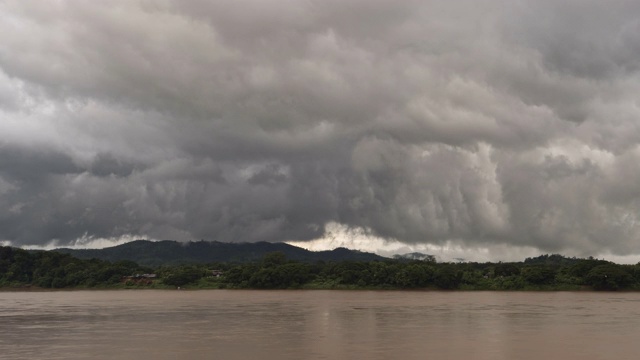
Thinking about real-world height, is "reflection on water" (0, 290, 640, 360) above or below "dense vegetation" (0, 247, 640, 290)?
below

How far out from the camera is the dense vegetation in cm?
12681

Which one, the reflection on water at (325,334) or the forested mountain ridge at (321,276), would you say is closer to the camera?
the reflection on water at (325,334)

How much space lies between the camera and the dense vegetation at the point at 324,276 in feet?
416

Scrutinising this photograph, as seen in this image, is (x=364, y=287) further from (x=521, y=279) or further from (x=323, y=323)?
(x=323, y=323)

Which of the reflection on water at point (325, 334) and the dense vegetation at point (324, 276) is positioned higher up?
the dense vegetation at point (324, 276)

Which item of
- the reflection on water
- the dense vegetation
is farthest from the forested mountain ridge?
the reflection on water

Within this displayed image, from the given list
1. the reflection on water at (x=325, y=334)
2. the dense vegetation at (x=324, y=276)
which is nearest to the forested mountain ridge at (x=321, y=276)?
the dense vegetation at (x=324, y=276)

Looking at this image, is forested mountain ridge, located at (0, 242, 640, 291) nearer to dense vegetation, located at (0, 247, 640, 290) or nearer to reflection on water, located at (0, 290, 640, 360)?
dense vegetation, located at (0, 247, 640, 290)

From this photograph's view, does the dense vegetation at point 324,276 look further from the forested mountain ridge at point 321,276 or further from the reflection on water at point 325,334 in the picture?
the reflection on water at point 325,334

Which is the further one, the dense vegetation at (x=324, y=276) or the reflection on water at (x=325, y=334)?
the dense vegetation at (x=324, y=276)

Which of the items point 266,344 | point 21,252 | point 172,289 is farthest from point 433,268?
point 21,252

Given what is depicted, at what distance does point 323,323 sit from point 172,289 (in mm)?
98593

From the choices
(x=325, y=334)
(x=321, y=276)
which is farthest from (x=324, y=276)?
(x=325, y=334)

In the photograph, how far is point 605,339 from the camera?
4391 cm
